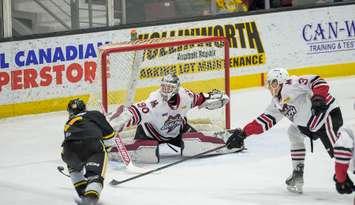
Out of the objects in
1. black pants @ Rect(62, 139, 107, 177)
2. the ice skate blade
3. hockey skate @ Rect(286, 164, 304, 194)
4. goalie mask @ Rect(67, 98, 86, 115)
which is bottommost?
the ice skate blade

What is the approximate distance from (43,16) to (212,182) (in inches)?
Answer: 169

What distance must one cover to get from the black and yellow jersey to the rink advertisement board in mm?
2628

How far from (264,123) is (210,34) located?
487 cm

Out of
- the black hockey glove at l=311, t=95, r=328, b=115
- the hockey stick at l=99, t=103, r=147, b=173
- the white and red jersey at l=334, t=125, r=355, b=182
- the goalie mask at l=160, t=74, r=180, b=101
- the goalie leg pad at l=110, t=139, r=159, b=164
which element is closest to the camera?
the white and red jersey at l=334, t=125, r=355, b=182

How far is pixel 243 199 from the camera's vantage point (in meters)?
5.66

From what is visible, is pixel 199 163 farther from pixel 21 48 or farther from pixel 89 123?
pixel 21 48

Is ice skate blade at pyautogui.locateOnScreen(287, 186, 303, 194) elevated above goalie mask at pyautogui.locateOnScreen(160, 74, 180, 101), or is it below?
below

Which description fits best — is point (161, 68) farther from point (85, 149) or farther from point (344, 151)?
point (344, 151)

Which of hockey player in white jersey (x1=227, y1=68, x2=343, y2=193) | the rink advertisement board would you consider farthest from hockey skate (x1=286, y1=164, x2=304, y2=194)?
the rink advertisement board

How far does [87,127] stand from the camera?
221 inches

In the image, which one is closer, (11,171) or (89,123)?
(89,123)

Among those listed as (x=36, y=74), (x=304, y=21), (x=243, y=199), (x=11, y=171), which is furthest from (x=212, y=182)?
(x=304, y=21)

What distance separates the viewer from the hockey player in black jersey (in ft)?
17.8

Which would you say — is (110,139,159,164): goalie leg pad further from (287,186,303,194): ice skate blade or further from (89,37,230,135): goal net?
(287,186,303,194): ice skate blade
